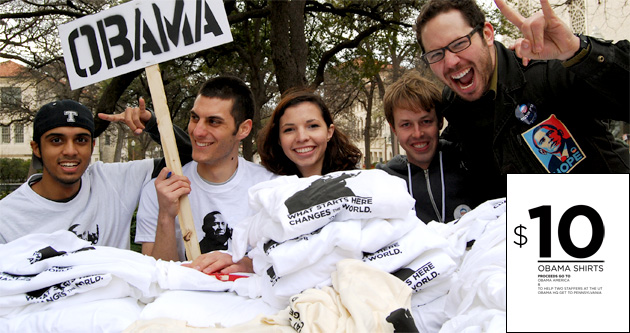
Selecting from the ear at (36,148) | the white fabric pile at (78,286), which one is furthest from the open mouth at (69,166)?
the white fabric pile at (78,286)

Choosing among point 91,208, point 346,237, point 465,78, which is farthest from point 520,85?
point 91,208

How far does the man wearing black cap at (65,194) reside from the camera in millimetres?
2674

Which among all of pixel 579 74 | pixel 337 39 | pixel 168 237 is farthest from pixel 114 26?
pixel 337 39

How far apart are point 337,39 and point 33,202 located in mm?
11226

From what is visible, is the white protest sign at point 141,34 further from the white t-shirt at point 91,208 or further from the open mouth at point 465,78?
the open mouth at point 465,78

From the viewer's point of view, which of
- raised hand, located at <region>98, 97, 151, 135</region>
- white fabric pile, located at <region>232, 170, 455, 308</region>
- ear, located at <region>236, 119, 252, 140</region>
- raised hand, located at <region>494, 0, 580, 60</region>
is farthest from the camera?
ear, located at <region>236, 119, 252, 140</region>

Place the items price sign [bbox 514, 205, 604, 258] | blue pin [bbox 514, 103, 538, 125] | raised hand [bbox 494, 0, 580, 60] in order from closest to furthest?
price sign [bbox 514, 205, 604, 258]
raised hand [bbox 494, 0, 580, 60]
blue pin [bbox 514, 103, 538, 125]

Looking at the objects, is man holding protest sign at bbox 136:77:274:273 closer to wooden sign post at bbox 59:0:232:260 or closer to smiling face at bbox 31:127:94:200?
wooden sign post at bbox 59:0:232:260

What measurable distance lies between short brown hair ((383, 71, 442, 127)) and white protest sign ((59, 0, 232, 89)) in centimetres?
112

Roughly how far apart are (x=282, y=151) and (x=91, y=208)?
3.89 feet

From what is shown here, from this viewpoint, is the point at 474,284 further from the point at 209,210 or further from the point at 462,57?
the point at 209,210

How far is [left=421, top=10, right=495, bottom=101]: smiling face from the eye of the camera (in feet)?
8.54

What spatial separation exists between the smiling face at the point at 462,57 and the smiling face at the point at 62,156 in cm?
208

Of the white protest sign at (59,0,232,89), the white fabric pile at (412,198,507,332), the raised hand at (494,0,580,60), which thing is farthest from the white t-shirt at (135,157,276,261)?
the raised hand at (494,0,580,60)
